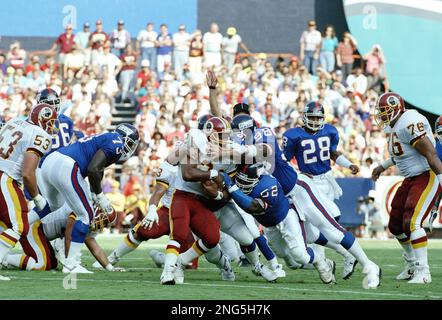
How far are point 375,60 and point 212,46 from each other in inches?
140

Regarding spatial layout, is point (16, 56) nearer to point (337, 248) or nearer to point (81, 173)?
point (81, 173)

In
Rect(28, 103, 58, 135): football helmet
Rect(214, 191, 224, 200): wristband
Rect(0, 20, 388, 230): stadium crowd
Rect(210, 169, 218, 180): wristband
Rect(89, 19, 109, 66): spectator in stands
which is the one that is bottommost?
Rect(214, 191, 224, 200): wristband

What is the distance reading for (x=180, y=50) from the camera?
2225cm

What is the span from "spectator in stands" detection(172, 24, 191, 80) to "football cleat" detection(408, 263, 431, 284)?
12911 mm

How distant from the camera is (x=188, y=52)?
22250 mm

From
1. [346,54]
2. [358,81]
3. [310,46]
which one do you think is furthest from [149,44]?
[358,81]

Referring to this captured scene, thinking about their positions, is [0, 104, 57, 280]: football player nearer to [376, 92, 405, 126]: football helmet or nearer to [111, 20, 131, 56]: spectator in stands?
[376, 92, 405, 126]: football helmet

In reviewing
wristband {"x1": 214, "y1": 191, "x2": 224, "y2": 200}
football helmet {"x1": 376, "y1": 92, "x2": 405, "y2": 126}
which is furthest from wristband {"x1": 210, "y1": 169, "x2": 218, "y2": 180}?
football helmet {"x1": 376, "y1": 92, "x2": 405, "y2": 126}

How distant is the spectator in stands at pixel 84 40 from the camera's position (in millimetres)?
21906

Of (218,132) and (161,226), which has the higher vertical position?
(218,132)

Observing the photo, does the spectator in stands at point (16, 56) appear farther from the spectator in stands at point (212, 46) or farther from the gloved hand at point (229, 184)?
the gloved hand at point (229, 184)

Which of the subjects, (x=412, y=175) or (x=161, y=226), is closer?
(x=412, y=175)

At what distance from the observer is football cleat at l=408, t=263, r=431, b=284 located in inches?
386
